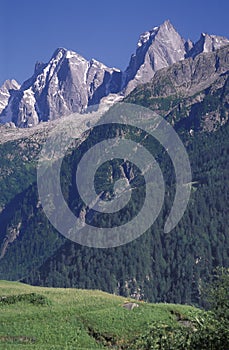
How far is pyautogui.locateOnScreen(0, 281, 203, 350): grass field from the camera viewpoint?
189 ft

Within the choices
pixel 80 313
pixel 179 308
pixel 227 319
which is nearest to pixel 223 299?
pixel 227 319

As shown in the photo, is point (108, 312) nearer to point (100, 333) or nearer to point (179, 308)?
point (100, 333)

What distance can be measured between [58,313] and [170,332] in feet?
79.5

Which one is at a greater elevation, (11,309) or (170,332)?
(11,309)

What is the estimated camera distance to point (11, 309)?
6500 cm

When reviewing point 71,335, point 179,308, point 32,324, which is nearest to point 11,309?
point 32,324

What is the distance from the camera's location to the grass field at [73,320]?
57656 millimetres

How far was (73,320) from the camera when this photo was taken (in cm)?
6228

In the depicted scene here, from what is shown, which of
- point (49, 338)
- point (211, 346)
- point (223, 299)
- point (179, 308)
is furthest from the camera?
point (179, 308)

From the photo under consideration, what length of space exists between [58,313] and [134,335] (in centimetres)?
908

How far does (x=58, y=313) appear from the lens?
209 feet

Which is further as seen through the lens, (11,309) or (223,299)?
(11,309)

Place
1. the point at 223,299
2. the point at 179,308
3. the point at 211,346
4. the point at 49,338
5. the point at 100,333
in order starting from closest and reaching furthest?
the point at 211,346 → the point at 223,299 → the point at 49,338 → the point at 100,333 → the point at 179,308

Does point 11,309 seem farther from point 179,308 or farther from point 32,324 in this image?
point 179,308
